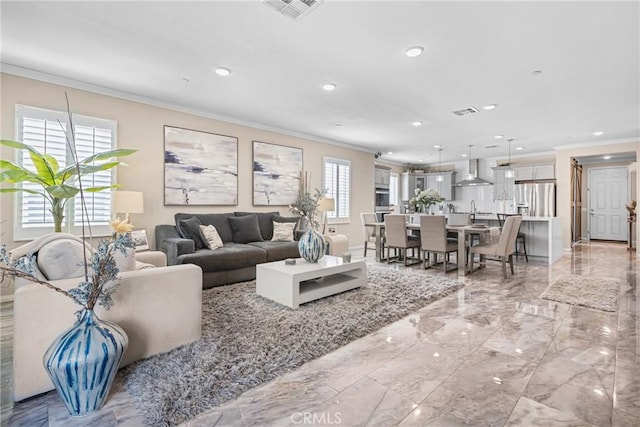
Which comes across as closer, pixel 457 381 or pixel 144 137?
pixel 457 381

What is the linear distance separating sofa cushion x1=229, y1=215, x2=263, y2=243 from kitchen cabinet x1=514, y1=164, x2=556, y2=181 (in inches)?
294

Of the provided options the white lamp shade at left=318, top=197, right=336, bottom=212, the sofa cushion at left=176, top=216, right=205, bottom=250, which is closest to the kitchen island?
the white lamp shade at left=318, top=197, right=336, bottom=212

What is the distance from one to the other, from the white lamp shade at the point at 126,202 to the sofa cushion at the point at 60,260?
6.15 ft

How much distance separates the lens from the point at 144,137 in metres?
4.45

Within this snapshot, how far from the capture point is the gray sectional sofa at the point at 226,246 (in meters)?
3.89

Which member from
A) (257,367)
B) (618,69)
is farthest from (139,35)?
(618,69)

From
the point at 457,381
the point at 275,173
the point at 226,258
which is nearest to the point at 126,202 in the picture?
the point at 226,258

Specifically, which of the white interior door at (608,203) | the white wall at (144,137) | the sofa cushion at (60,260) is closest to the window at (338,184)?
the white wall at (144,137)

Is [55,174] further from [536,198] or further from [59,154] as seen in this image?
[536,198]

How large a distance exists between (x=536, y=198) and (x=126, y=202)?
29.4 ft

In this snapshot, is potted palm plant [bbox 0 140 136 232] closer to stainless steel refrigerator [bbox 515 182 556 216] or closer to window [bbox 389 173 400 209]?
window [bbox 389 173 400 209]

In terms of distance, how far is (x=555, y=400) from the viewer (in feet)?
5.73

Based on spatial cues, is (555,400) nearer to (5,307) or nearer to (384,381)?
(384,381)

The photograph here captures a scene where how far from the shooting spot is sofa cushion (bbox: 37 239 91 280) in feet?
6.09
